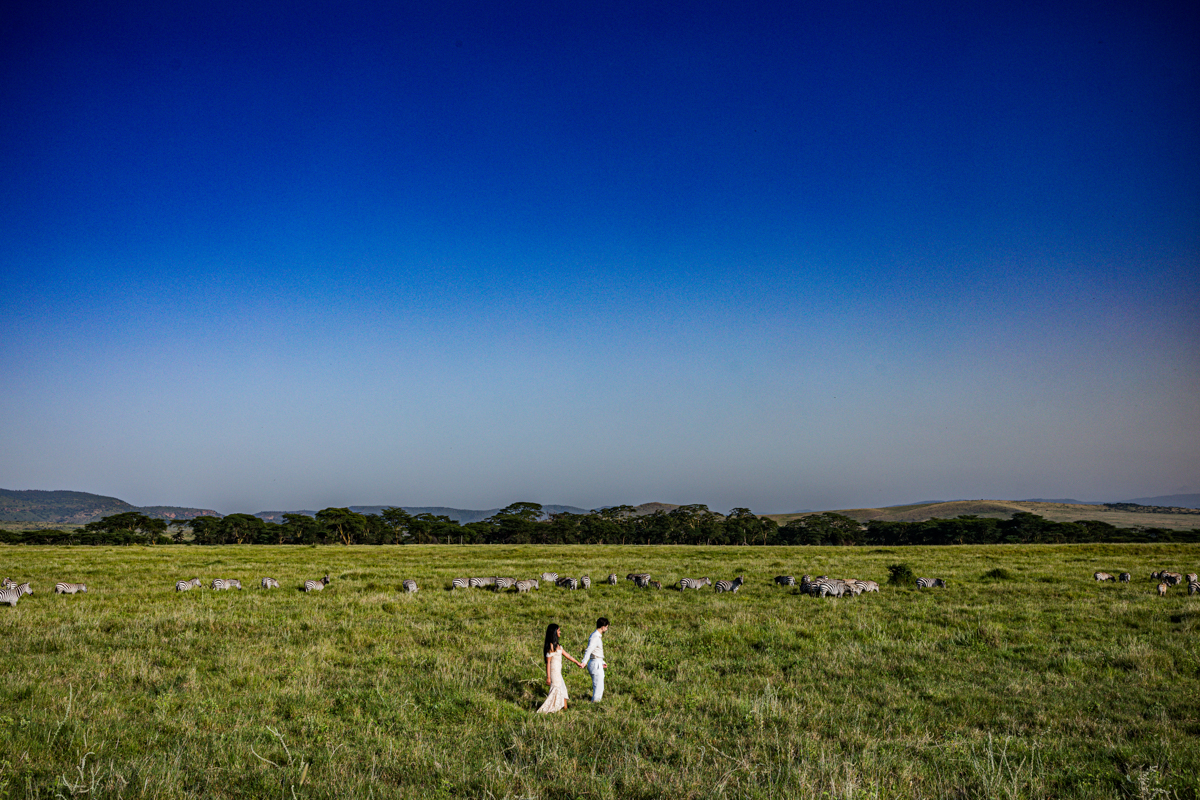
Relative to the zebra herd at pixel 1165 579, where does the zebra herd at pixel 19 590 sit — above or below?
above

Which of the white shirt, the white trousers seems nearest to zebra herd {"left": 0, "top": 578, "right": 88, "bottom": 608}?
the white shirt

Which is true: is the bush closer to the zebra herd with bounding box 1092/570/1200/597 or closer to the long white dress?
the zebra herd with bounding box 1092/570/1200/597

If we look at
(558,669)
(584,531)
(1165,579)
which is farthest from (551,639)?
(584,531)

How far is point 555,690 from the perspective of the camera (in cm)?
997

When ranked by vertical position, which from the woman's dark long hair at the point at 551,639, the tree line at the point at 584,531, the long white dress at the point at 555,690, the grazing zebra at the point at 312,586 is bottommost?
the tree line at the point at 584,531

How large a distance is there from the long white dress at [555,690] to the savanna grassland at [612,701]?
1.29 ft

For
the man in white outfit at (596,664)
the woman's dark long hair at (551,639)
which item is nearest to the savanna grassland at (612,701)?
the man in white outfit at (596,664)

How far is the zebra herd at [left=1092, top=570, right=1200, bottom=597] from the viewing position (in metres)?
23.6

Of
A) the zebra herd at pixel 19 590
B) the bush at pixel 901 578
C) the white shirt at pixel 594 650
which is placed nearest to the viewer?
the white shirt at pixel 594 650

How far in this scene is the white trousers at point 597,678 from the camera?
34.1 feet

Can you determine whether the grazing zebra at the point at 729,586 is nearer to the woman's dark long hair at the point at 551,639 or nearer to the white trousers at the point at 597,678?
the white trousers at the point at 597,678

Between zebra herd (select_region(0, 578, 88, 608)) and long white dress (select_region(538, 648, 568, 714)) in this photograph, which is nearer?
long white dress (select_region(538, 648, 568, 714))

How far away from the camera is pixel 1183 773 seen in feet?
23.6

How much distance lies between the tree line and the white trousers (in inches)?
3004
